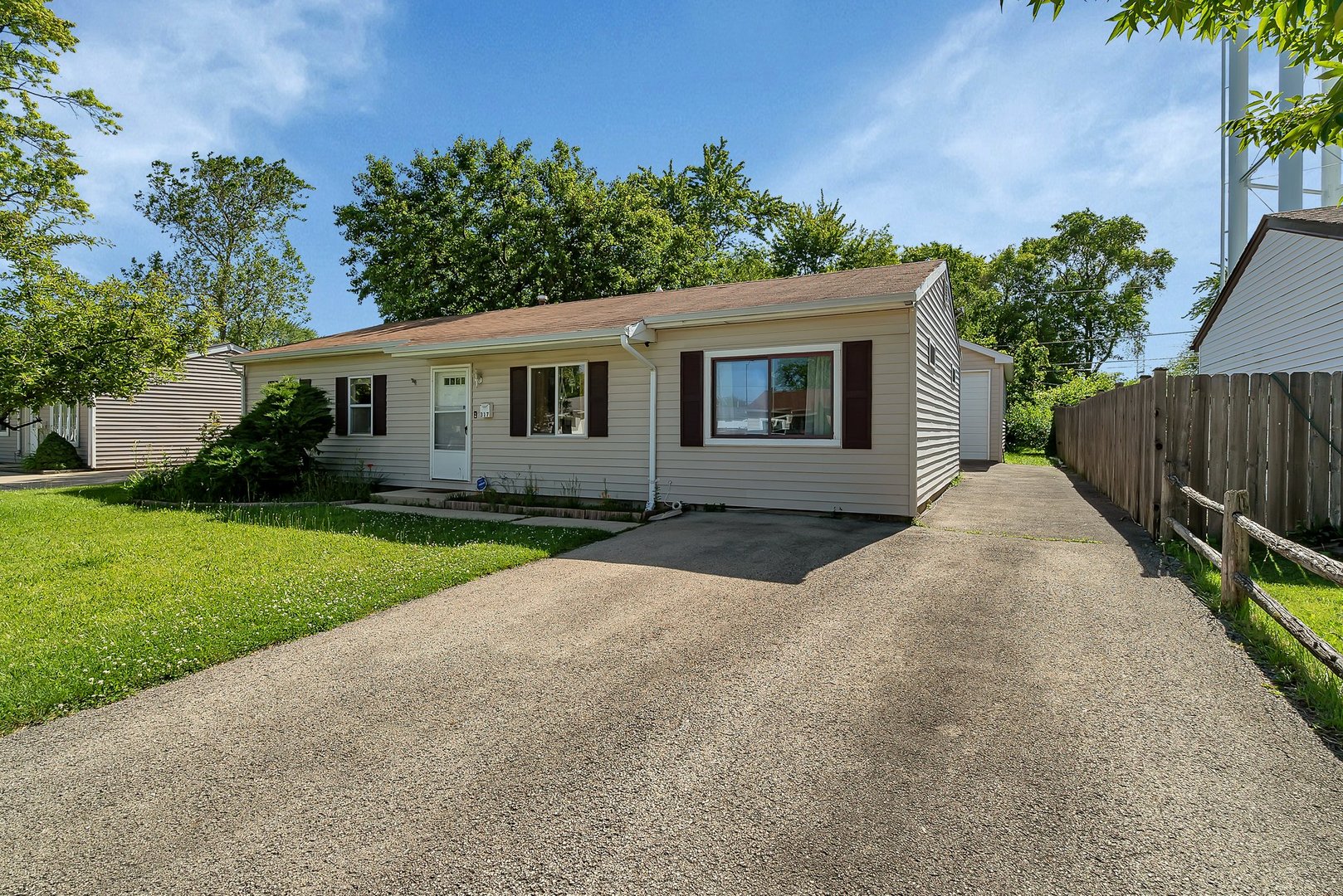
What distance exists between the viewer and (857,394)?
27.7 feet

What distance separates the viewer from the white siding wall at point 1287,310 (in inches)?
319

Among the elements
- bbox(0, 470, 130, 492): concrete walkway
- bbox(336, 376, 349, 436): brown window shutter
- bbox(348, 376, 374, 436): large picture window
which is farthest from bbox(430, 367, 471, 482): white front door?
bbox(0, 470, 130, 492): concrete walkway

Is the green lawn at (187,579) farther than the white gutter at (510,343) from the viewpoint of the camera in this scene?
No

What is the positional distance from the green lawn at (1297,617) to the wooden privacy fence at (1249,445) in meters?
0.56

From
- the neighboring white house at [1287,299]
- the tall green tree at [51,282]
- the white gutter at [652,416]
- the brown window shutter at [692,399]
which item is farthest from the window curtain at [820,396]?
the tall green tree at [51,282]

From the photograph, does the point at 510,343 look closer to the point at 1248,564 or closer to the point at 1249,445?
the point at 1248,564

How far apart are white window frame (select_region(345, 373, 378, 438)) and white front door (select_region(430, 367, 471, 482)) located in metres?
1.69

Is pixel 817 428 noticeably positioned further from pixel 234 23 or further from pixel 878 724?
pixel 234 23

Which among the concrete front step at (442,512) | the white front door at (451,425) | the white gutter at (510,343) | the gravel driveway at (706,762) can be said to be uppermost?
the white gutter at (510,343)

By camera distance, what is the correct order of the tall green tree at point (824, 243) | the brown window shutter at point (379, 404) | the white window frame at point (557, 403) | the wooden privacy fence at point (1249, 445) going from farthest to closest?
the tall green tree at point (824, 243) → the brown window shutter at point (379, 404) → the white window frame at point (557, 403) → the wooden privacy fence at point (1249, 445)

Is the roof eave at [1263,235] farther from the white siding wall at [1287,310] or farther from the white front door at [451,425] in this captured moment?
the white front door at [451,425]

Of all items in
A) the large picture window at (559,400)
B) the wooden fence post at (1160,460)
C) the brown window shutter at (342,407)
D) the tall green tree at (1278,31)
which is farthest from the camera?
the brown window shutter at (342,407)

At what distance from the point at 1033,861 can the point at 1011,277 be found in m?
43.9

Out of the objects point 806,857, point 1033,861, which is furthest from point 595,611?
point 1033,861
